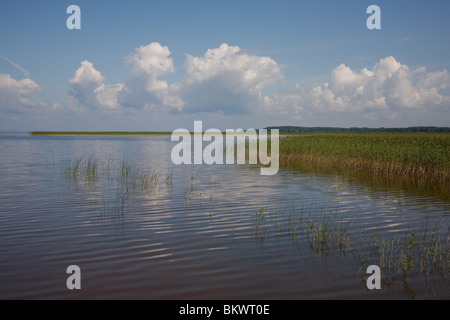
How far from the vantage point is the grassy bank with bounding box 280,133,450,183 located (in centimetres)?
2070

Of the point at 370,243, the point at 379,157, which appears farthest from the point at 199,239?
the point at 379,157

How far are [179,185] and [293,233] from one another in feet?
33.3

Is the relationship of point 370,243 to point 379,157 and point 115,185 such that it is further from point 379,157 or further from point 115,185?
point 379,157

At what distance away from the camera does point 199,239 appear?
9516 mm

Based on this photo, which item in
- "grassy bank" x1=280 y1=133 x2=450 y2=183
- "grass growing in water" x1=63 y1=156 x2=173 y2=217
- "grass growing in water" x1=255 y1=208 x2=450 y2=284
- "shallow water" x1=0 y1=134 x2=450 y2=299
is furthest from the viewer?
"grassy bank" x1=280 y1=133 x2=450 y2=183

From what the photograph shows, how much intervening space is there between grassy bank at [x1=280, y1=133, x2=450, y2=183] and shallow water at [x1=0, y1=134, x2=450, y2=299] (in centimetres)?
404

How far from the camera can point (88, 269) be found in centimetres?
741

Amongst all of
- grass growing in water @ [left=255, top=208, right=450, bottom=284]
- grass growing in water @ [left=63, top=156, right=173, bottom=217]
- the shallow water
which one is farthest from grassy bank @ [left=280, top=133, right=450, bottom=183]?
grass growing in water @ [left=63, top=156, right=173, bottom=217]

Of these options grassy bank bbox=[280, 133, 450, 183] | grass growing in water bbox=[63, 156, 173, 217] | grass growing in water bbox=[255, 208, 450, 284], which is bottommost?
grass growing in water bbox=[255, 208, 450, 284]

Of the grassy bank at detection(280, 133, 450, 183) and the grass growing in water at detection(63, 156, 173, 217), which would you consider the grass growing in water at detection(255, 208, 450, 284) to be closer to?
the grass growing in water at detection(63, 156, 173, 217)

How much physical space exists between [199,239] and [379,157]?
18400 millimetres

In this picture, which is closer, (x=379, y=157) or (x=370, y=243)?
(x=370, y=243)

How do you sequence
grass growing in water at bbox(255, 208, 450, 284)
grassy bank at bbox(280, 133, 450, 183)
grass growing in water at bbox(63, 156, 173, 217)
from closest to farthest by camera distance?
grass growing in water at bbox(255, 208, 450, 284) < grass growing in water at bbox(63, 156, 173, 217) < grassy bank at bbox(280, 133, 450, 183)
